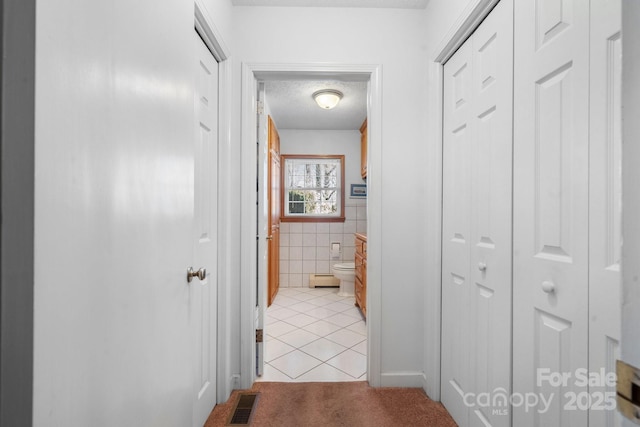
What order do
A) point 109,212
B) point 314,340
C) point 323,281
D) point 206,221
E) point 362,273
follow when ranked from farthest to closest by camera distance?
point 323,281, point 362,273, point 314,340, point 206,221, point 109,212

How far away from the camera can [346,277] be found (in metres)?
4.16

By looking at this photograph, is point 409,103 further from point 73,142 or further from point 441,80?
point 73,142

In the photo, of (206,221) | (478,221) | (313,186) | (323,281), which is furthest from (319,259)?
(478,221)

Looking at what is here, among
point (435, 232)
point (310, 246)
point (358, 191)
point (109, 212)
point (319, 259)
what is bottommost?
point (319, 259)

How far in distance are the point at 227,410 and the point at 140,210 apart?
1.51 m

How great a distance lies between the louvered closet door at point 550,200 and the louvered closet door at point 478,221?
7 centimetres

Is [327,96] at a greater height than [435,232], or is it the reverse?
[327,96]

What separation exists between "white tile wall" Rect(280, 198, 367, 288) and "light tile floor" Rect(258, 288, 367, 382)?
591 mm

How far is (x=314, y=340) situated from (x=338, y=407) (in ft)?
3.19

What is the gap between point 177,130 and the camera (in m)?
0.86

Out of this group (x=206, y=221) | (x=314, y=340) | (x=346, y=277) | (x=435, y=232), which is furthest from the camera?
(x=346, y=277)

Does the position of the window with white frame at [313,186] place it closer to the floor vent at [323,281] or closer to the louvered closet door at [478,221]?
the floor vent at [323,281]

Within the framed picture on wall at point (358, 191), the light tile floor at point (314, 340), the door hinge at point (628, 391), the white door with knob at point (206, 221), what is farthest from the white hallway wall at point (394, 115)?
the framed picture on wall at point (358, 191)

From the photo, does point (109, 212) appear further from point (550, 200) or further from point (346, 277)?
point (346, 277)
